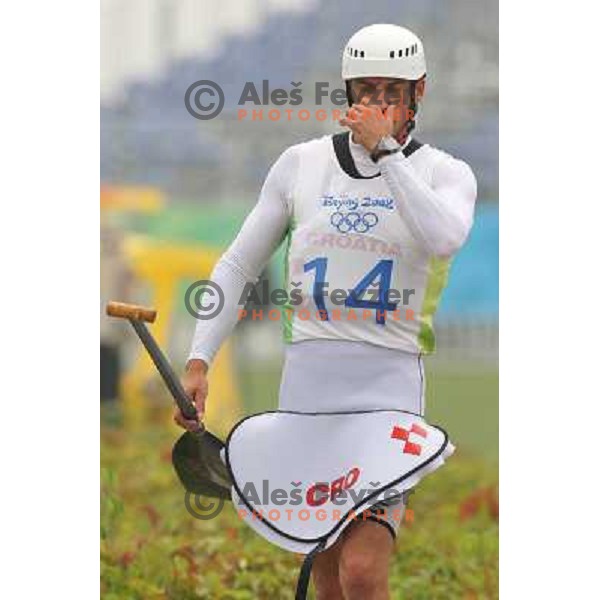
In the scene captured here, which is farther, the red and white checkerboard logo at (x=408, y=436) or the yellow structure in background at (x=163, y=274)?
the yellow structure in background at (x=163, y=274)

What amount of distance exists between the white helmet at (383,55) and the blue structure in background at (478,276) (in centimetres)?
79

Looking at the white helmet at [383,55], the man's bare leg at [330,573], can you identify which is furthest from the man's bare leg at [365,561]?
the white helmet at [383,55]

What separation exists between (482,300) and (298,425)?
86cm

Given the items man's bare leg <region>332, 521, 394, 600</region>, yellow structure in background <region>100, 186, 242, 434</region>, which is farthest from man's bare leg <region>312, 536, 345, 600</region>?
yellow structure in background <region>100, 186, 242, 434</region>

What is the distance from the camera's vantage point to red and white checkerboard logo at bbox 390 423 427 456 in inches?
181

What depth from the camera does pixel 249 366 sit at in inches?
209

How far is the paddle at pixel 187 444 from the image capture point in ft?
15.6

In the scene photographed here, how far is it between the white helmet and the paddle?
85cm

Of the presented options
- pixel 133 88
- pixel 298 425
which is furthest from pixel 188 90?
pixel 298 425

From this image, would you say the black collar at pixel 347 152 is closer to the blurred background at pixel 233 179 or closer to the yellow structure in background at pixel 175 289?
the blurred background at pixel 233 179

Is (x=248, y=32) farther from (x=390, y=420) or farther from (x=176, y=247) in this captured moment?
(x=390, y=420)

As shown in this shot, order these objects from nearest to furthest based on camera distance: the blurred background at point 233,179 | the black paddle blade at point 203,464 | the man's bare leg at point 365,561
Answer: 1. the man's bare leg at point 365,561
2. the black paddle blade at point 203,464
3. the blurred background at point 233,179

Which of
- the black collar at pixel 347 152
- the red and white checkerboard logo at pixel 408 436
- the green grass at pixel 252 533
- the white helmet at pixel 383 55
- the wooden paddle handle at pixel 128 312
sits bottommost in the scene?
the green grass at pixel 252 533

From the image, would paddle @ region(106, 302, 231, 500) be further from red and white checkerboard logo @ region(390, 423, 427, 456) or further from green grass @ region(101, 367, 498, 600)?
red and white checkerboard logo @ region(390, 423, 427, 456)
